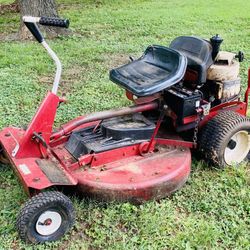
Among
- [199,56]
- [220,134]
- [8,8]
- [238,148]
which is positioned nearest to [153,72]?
[199,56]

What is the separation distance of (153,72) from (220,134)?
24.9 inches

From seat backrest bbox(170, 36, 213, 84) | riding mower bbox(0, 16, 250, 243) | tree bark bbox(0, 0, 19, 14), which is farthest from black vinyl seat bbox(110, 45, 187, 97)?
tree bark bbox(0, 0, 19, 14)

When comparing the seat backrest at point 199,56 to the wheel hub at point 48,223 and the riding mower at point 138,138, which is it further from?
the wheel hub at point 48,223

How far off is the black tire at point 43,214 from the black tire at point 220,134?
113cm

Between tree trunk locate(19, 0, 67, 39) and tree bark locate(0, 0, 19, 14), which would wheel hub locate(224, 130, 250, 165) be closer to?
tree trunk locate(19, 0, 67, 39)

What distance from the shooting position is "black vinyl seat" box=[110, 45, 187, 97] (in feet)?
8.85

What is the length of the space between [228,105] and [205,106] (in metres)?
0.36

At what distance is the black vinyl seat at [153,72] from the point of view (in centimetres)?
270

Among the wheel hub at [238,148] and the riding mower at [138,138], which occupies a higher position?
the riding mower at [138,138]

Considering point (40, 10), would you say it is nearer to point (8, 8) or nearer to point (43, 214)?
point (8, 8)

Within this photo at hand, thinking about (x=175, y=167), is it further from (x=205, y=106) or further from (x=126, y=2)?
(x=126, y=2)

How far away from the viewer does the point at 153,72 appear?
115 inches

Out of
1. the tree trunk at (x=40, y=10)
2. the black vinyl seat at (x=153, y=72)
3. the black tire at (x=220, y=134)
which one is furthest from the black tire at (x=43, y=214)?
the tree trunk at (x=40, y=10)

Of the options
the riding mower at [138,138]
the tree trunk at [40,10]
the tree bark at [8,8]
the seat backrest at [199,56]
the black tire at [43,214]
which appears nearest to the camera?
the black tire at [43,214]
